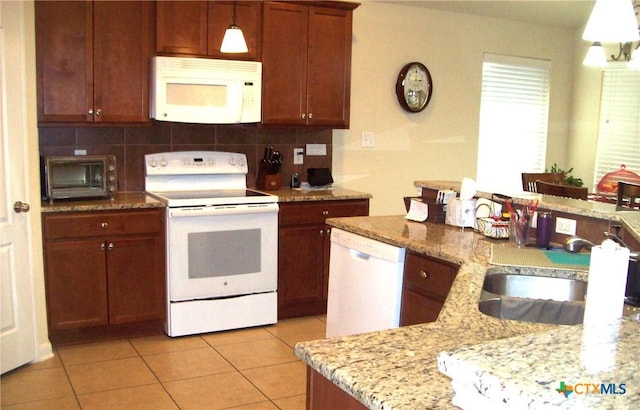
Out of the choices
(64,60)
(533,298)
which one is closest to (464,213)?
(533,298)

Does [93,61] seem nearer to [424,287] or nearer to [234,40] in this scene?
[234,40]

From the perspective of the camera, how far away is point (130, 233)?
4172 millimetres

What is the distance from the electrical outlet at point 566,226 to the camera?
9.86 feet

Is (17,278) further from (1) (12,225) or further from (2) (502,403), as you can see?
(2) (502,403)

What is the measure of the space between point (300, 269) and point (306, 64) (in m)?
1.51

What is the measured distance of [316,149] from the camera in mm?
5379

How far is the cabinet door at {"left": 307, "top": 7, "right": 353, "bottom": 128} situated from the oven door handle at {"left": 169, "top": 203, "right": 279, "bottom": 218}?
33.0 inches

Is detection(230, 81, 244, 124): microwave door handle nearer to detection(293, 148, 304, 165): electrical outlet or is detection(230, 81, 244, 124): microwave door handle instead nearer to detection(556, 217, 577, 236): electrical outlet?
detection(293, 148, 304, 165): electrical outlet

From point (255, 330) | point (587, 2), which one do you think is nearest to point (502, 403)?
point (255, 330)

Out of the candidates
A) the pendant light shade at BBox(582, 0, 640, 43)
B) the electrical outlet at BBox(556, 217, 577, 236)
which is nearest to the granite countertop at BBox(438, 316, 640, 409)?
the pendant light shade at BBox(582, 0, 640, 43)

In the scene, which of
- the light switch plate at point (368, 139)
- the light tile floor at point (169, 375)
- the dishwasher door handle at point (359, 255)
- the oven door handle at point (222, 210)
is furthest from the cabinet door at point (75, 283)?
the light switch plate at point (368, 139)

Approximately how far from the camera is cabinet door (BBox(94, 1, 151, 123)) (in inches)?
164

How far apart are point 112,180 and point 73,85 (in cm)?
67

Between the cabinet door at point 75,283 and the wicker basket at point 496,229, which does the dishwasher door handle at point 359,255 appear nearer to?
the wicker basket at point 496,229
